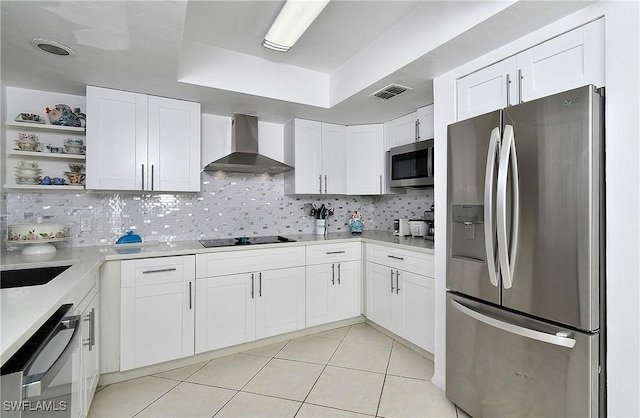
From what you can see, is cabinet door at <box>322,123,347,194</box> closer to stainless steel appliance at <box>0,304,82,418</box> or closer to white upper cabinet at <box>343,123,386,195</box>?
white upper cabinet at <box>343,123,386,195</box>

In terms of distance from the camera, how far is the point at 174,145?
2703 mm

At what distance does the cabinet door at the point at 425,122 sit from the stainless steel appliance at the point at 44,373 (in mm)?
2772

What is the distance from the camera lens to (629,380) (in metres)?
1.27

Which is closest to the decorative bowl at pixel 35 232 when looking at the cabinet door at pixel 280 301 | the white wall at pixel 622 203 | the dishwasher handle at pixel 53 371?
the dishwasher handle at pixel 53 371

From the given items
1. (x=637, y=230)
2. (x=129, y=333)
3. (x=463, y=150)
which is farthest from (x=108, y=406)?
(x=637, y=230)

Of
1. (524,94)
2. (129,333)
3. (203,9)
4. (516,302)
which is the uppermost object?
(203,9)

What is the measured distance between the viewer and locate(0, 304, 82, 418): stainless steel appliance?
819 millimetres

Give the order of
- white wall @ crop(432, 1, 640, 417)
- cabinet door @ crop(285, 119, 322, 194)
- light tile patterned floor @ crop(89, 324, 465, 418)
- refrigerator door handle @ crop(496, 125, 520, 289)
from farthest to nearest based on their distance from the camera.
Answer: cabinet door @ crop(285, 119, 322, 194)
light tile patterned floor @ crop(89, 324, 465, 418)
refrigerator door handle @ crop(496, 125, 520, 289)
white wall @ crop(432, 1, 640, 417)

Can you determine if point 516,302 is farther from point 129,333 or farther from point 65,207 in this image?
point 65,207

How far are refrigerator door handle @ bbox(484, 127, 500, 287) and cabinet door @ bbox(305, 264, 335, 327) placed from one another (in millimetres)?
1673

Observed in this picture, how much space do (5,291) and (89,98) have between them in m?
1.68

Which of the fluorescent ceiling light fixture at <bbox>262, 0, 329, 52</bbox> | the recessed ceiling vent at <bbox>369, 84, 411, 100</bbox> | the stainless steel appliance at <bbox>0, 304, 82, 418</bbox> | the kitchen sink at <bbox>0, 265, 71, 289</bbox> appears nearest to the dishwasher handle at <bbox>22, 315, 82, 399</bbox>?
the stainless steel appliance at <bbox>0, 304, 82, 418</bbox>

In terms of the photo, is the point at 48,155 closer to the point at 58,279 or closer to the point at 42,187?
the point at 42,187

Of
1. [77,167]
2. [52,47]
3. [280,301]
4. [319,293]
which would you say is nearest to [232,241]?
[280,301]
